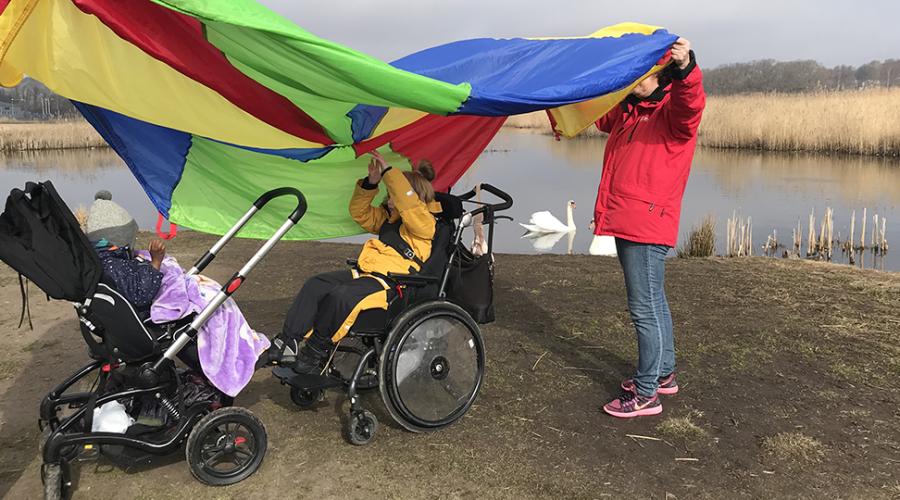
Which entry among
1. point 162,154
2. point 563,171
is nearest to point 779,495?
point 162,154

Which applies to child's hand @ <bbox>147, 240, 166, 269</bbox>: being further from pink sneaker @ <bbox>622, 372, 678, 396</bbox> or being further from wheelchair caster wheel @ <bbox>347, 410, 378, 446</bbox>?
pink sneaker @ <bbox>622, 372, 678, 396</bbox>

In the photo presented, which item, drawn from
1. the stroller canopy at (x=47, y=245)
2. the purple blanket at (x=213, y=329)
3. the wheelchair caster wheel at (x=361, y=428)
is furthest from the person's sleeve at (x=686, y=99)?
the stroller canopy at (x=47, y=245)

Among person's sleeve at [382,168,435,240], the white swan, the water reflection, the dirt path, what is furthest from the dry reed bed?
person's sleeve at [382,168,435,240]

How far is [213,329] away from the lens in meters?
2.86

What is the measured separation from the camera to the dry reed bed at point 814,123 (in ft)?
52.3

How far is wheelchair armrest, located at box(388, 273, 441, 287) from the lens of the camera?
318cm

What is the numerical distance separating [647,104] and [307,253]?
519 cm

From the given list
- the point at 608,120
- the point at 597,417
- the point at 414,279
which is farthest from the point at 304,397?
the point at 608,120

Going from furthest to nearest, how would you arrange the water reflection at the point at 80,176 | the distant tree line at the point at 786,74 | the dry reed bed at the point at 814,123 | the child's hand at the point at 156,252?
the distant tree line at the point at 786,74 → the dry reed bed at the point at 814,123 → the water reflection at the point at 80,176 → the child's hand at the point at 156,252

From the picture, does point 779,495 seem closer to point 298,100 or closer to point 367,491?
point 367,491

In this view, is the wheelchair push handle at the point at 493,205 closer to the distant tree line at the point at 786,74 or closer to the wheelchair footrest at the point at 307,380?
the wheelchair footrest at the point at 307,380

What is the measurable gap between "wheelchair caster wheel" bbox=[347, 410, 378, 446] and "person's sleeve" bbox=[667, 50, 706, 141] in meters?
2.04

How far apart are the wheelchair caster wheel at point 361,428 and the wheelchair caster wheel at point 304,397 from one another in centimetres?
48

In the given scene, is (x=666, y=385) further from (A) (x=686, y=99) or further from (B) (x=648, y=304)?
(A) (x=686, y=99)
